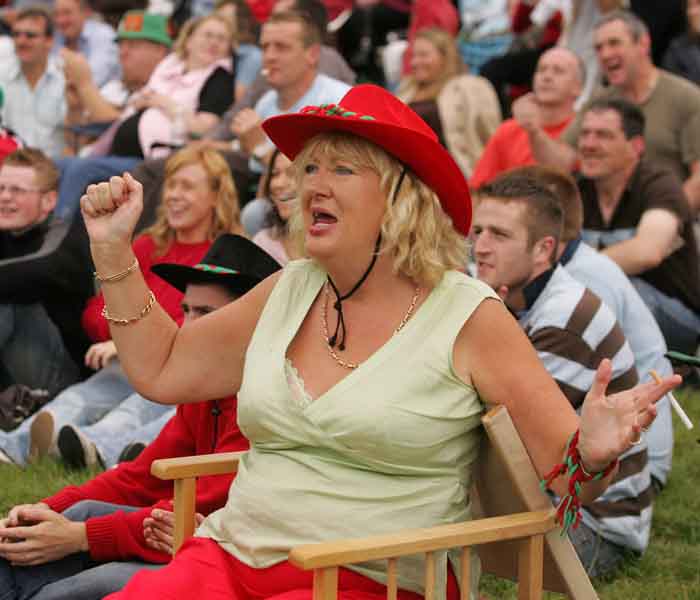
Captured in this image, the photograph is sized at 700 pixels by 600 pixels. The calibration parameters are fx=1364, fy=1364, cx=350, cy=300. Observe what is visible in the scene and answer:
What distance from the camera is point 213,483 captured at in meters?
3.87

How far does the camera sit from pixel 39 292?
6918 millimetres

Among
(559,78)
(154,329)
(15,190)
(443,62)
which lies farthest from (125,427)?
(443,62)

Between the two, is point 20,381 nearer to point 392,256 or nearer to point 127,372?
point 127,372

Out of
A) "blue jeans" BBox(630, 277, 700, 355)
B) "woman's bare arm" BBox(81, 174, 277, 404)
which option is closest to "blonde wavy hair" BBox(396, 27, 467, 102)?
"blue jeans" BBox(630, 277, 700, 355)

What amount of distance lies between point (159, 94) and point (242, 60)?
80 centimetres

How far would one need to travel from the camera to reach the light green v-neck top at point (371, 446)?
305 centimetres

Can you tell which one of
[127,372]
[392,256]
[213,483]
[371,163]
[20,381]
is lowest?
[20,381]

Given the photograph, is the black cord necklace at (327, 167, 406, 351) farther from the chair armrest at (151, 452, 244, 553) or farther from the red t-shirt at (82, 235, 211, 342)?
the red t-shirt at (82, 235, 211, 342)

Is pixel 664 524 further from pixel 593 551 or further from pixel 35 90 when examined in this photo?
pixel 35 90

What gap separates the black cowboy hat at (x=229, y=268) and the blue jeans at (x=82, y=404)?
1902 mm

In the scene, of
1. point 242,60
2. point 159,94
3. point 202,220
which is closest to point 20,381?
point 202,220

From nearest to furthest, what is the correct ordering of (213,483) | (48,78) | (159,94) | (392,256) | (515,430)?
(515,430) < (392,256) < (213,483) < (159,94) < (48,78)

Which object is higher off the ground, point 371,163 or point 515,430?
point 371,163

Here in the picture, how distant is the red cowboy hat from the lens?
312cm
